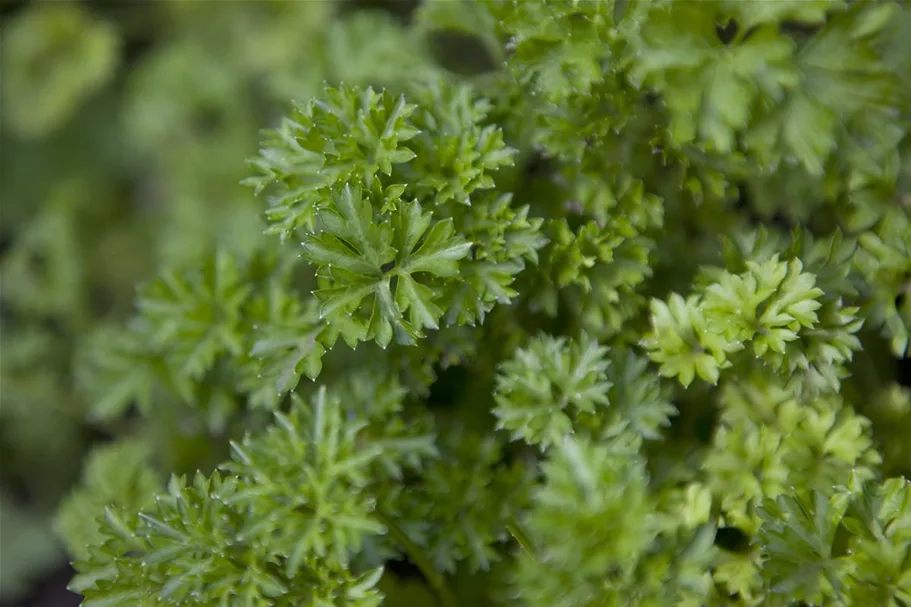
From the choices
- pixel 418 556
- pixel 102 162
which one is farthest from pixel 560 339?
pixel 102 162

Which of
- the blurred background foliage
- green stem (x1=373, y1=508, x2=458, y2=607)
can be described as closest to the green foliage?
green stem (x1=373, y1=508, x2=458, y2=607)

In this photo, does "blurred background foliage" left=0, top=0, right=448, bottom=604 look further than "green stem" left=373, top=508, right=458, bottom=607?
Yes

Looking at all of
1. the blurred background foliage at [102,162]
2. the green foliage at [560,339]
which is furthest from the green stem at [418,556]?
the blurred background foliage at [102,162]

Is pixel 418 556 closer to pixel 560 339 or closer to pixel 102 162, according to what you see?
pixel 560 339

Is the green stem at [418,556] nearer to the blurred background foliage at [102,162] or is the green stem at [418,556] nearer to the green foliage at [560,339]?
the green foliage at [560,339]

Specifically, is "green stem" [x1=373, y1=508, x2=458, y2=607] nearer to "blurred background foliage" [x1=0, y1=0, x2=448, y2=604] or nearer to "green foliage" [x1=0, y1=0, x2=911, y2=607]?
→ "green foliage" [x1=0, y1=0, x2=911, y2=607]
